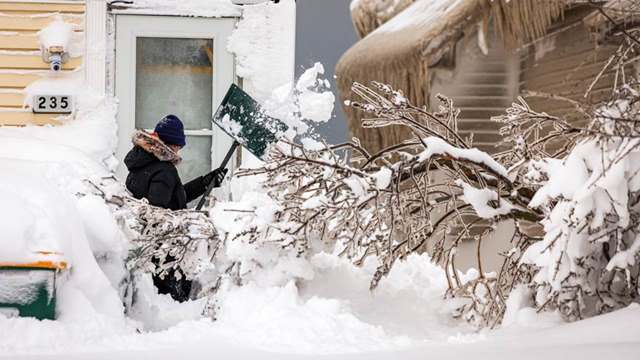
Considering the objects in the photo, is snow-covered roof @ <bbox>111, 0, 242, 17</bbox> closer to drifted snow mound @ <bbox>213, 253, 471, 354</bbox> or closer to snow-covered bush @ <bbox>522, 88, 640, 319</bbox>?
drifted snow mound @ <bbox>213, 253, 471, 354</bbox>

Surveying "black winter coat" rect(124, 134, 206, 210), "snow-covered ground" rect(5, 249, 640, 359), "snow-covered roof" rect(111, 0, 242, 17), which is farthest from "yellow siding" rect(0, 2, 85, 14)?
"snow-covered ground" rect(5, 249, 640, 359)

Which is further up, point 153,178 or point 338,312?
point 153,178

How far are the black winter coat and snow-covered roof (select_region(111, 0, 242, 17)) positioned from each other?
8.52ft

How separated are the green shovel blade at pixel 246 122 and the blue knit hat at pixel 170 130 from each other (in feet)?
1.05

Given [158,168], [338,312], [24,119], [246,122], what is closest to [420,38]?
[246,122]

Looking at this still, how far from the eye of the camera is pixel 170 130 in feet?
23.3

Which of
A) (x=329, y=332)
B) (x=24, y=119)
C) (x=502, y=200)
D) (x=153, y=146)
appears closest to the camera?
(x=329, y=332)

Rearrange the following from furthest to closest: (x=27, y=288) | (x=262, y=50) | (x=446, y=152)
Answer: (x=262, y=50) → (x=446, y=152) → (x=27, y=288)

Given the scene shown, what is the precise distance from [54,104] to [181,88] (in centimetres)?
116

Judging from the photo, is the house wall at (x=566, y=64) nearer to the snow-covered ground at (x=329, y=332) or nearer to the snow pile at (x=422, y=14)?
the snow pile at (x=422, y=14)

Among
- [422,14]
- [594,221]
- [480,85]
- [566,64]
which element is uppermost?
[422,14]

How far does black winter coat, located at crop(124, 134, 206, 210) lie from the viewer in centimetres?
675

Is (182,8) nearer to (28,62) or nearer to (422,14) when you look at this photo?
(28,62)

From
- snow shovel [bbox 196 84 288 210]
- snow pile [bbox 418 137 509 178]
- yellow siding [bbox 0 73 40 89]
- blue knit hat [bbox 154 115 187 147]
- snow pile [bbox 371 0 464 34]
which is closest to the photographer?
snow pile [bbox 418 137 509 178]
